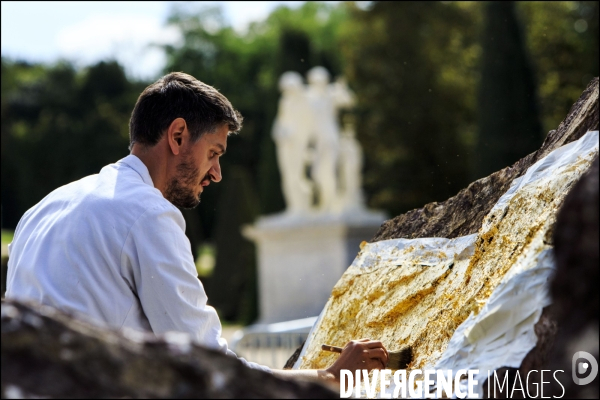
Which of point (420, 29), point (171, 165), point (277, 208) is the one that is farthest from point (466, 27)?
point (171, 165)

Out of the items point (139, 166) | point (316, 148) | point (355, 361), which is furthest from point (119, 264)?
point (316, 148)

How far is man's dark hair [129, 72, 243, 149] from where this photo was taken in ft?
7.36

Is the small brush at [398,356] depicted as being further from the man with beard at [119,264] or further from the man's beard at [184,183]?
the man's beard at [184,183]

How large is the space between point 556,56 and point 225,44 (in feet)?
62.5

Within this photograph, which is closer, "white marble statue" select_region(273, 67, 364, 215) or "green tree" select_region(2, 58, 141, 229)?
"white marble statue" select_region(273, 67, 364, 215)

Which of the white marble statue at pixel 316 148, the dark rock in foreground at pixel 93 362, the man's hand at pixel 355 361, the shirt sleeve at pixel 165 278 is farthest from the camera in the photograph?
the white marble statue at pixel 316 148

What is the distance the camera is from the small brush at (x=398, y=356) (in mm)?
2096

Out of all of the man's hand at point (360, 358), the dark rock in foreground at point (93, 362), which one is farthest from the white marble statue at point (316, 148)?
the dark rock in foreground at point (93, 362)

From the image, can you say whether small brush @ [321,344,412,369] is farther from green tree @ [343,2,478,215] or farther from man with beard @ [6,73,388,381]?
green tree @ [343,2,478,215]

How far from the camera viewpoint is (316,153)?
1380 cm

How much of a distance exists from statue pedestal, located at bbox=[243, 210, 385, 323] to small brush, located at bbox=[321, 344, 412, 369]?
10370mm

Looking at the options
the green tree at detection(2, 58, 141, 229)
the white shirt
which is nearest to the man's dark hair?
the white shirt

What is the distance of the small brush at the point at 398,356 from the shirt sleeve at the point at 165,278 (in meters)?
0.34

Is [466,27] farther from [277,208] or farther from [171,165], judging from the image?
[171,165]
